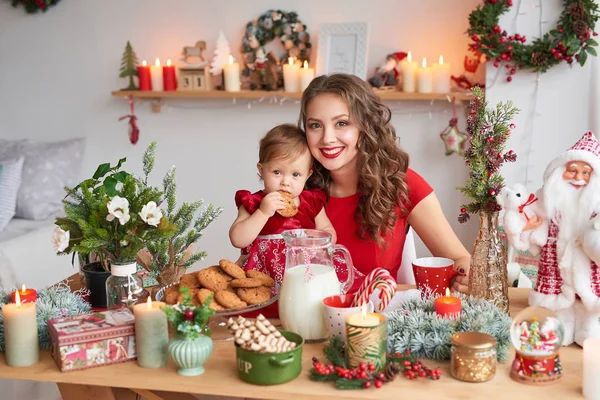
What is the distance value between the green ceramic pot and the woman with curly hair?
2.30ft

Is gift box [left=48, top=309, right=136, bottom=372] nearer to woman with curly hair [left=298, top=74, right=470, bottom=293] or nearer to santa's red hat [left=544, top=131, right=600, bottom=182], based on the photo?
woman with curly hair [left=298, top=74, right=470, bottom=293]

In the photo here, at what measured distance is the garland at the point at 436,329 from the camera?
1424mm

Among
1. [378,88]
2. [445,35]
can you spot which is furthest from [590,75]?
[378,88]

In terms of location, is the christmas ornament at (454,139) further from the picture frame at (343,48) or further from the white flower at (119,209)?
the white flower at (119,209)

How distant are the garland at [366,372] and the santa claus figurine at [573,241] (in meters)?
0.34

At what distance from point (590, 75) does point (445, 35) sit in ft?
2.37

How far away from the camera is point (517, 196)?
155 centimetres

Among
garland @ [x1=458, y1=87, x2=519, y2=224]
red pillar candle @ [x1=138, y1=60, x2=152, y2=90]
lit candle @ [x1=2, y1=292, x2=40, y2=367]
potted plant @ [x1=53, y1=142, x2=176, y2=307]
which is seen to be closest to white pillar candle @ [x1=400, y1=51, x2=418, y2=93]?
red pillar candle @ [x1=138, y1=60, x2=152, y2=90]

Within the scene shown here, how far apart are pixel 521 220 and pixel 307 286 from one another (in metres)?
0.48

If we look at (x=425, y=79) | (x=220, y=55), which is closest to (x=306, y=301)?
(x=425, y=79)

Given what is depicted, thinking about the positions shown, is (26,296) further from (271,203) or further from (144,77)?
(144,77)

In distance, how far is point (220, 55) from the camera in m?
3.87

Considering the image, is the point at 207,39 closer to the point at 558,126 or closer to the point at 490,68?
the point at 490,68

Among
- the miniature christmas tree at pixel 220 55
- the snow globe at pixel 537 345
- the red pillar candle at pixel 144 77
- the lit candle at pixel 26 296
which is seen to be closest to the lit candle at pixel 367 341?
the snow globe at pixel 537 345
